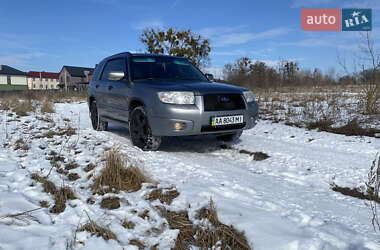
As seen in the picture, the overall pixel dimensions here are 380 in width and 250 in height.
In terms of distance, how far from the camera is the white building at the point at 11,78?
7738 centimetres

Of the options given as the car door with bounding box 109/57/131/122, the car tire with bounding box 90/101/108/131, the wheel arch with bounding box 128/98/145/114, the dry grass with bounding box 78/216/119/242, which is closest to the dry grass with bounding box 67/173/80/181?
the dry grass with bounding box 78/216/119/242

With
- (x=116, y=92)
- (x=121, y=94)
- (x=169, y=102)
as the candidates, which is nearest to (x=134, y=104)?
(x=121, y=94)

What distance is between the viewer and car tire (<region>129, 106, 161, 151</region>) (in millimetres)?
4273

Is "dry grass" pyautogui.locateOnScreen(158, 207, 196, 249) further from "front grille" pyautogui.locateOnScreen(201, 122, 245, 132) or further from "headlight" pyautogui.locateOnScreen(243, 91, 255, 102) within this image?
"headlight" pyautogui.locateOnScreen(243, 91, 255, 102)

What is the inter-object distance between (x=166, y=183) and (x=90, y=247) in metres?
1.21

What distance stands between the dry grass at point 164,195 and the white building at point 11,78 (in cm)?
8734

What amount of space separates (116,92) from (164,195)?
3.05 meters

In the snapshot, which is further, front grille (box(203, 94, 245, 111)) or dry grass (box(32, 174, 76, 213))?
front grille (box(203, 94, 245, 111))

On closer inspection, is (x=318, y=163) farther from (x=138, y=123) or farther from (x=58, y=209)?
(x=58, y=209)

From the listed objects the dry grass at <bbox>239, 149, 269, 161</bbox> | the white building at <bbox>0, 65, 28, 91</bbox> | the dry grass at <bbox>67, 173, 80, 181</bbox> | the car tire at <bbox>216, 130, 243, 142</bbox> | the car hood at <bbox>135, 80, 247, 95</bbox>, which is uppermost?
the white building at <bbox>0, 65, 28, 91</bbox>

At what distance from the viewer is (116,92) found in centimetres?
512

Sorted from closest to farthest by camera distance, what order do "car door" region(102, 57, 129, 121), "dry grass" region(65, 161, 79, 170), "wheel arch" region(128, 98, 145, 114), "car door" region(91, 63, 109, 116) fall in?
1. "dry grass" region(65, 161, 79, 170)
2. "wheel arch" region(128, 98, 145, 114)
3. "car door" region(102, 57, 129, 121)
4. "car door" region(91, 63, 109, 116)

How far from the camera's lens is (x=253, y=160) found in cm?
408

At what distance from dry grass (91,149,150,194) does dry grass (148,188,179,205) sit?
223mm
